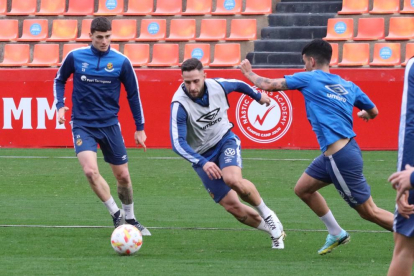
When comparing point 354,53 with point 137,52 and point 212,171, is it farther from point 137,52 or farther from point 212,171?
point 212,171

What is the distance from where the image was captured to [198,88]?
7.85 meters

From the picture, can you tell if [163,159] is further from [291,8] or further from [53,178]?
[291,8]

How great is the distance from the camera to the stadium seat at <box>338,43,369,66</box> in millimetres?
20000

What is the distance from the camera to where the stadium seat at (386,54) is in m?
19.6

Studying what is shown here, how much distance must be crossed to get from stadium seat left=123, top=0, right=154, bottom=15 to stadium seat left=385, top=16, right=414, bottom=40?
21.2 feet

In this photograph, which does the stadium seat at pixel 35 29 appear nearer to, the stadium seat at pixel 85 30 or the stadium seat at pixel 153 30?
the stadium seat at pixel 85 30

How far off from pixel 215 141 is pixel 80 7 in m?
16.0

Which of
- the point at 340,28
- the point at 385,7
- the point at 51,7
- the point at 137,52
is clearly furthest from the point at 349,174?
the point at 51,7

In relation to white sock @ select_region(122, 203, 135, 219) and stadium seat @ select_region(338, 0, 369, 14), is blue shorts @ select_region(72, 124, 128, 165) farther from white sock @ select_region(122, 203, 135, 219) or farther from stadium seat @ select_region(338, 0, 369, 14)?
stadium seat @ select_region(338, 0, 369, 14)

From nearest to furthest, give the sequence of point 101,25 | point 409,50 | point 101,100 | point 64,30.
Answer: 1. point 101,25
2. point 101,100
3. point 409,50
4. point 64,30

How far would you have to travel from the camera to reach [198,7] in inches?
877

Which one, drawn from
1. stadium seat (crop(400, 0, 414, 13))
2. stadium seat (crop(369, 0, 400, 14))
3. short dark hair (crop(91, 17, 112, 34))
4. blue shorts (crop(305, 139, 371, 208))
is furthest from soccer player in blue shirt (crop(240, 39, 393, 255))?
stadium seat (crop(369, 0, 400, 14))

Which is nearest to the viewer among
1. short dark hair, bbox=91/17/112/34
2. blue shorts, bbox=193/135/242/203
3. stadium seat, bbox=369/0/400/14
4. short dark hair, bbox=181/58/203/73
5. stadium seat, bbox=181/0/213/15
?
short dark hair, bbox=181/58/203/73

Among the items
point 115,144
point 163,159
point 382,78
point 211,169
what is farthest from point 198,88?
point 382,78
